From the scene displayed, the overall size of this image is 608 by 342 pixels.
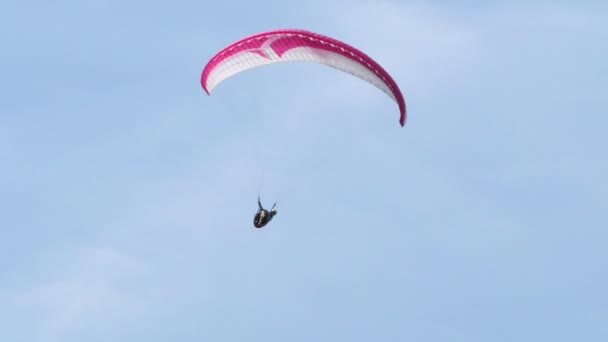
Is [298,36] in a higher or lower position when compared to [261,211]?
higher

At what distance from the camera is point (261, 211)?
7544 centimetres

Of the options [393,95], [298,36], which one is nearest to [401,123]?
[393,95]

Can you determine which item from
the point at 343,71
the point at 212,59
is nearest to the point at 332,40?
the point at 343,71

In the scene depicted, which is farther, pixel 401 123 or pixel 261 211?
pixel 261 211

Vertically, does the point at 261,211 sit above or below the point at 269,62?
below

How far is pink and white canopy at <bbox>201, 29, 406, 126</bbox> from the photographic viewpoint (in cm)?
6988

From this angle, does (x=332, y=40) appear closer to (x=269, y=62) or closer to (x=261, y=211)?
(x=269, y=62)

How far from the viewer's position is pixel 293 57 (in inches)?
2876

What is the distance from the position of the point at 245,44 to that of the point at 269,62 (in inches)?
61.4

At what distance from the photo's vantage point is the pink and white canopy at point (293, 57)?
69875mm

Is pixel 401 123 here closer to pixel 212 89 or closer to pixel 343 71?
pixel 343 71

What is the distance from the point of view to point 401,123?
69.5m

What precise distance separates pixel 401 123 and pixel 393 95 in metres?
1.37

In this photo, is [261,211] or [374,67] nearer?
[374,67]
